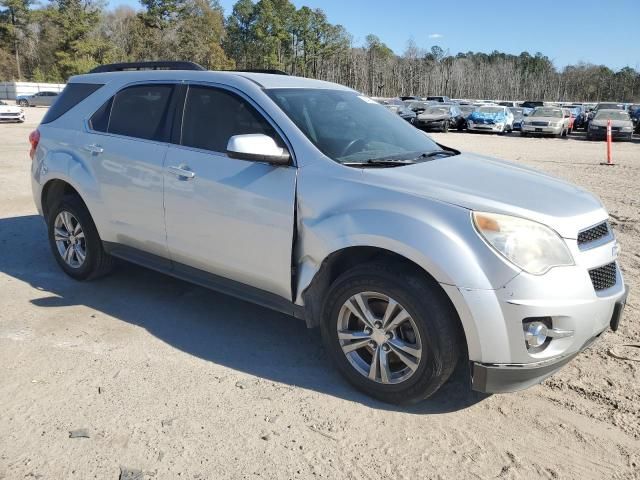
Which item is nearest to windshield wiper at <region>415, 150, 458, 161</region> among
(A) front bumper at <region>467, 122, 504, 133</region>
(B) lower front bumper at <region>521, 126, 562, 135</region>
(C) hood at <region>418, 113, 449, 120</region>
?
(B) lower front bumper at <region>521, 126, 562, 135</region>

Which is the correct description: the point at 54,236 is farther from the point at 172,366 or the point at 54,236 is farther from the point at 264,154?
the point at 264,154

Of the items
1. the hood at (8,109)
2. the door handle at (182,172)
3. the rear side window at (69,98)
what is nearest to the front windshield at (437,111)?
the hood at (8,109)

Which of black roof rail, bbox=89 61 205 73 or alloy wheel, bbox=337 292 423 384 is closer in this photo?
alloy wheel, bbox=337 292 423 384

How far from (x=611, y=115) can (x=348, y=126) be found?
26.9m

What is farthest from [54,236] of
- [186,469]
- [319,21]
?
[319,21]

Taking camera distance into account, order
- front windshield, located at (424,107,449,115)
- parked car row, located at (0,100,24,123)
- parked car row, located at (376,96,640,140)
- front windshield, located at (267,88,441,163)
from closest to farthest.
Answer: front windshield, located at (267,88,441,163) → parked car row, located at (376,96,640,140) → parked car row, located at (0,100,24,123) → front windshield, located at (424,107,449,115)

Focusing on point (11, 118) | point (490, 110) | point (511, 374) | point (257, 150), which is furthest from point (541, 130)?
point (511, 374)

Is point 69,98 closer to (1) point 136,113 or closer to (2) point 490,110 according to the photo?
(1) point 136,113

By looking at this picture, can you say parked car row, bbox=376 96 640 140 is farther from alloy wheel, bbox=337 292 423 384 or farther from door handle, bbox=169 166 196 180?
alloy wheel, bbox=337 292 423 384

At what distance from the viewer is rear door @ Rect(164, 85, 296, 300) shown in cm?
361

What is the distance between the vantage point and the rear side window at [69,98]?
5172 millimetres

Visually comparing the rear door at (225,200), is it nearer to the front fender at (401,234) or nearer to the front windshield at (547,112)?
the front fender at (401,234)

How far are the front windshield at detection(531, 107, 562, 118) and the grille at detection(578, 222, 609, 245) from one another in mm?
27155

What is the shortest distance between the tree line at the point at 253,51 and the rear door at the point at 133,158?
228 ft
